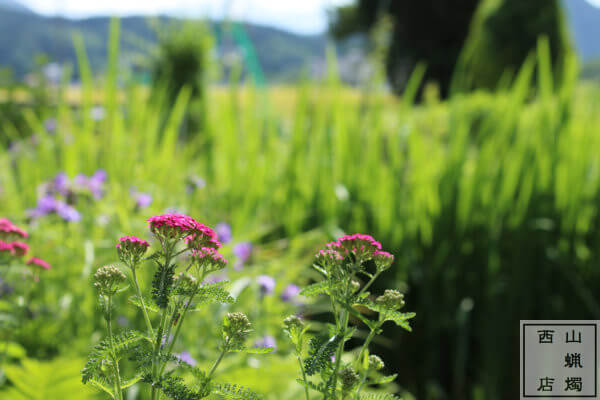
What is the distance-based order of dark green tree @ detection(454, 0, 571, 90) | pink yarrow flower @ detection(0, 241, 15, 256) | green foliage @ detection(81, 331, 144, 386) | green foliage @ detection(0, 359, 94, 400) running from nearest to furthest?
green foliage @ detection(81, 331, 144, 386), pink yarrow flower @ detection(0, 241, 15, 256), green foliage @ detection(0, 359, 94, 400), dark green tree @ detection(454, 0, 571, 90)

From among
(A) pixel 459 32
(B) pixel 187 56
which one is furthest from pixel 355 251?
(A) pixel 459 32

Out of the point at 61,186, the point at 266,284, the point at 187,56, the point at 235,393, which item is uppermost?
the point at 187,56

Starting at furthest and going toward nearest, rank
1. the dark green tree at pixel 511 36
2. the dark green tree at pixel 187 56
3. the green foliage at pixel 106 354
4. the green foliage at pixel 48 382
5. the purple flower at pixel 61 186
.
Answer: the dark green tree at pixel 511 36 < the dark green tree at pixel 187 56 < the purple flower at pixel 61 186 < the green foliage at pixel 48 382 < the green foliage at pixel 106 354

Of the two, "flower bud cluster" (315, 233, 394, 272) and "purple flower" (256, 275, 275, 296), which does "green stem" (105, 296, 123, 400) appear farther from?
"purple flower" (256, 275, 275, 296)

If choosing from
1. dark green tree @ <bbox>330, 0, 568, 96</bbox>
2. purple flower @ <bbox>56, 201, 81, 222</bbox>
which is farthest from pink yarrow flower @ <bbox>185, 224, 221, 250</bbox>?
dark green tree @ <bbox>330, 0, 568, 96</bbox>

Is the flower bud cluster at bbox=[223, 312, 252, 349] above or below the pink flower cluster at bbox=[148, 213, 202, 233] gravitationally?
below

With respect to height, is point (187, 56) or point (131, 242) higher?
point (187, 56)

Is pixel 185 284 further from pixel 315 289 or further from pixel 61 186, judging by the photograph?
pixel 61 186

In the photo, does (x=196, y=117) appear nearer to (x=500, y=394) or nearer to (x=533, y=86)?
(x=500, y=394)

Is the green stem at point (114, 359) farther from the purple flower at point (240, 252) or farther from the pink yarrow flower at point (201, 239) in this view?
the purple flower at point (240, 252)

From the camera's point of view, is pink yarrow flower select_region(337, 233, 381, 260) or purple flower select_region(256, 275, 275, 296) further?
purple flower select_region(256, 275, 275, 296)

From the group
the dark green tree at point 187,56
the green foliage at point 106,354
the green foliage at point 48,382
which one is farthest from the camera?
the dark green tree at point 187,56

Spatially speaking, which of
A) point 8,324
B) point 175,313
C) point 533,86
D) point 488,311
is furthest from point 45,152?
point 533,86

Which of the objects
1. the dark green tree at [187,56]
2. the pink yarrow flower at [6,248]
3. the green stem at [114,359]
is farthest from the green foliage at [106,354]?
the dark green tree at [187,56]
